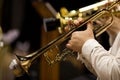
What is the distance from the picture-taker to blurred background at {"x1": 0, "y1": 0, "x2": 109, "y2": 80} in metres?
2.68

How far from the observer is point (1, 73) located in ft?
7.38

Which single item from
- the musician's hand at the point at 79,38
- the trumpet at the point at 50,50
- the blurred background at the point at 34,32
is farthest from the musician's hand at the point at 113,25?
the blurred background at the point at 34,32

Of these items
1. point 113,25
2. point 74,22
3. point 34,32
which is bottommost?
point 34,32

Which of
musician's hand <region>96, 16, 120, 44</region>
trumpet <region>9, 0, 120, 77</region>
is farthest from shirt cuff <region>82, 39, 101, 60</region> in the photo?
musician's hand <region>96, 16, 120, 44</region>

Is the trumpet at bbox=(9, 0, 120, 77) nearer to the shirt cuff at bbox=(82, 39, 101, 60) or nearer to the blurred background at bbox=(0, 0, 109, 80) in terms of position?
the shirt cuff at bbox=(82, 39, 101, 60)

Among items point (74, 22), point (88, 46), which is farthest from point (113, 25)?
point (88, 46)

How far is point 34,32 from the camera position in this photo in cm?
299

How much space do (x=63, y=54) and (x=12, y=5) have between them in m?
1.84

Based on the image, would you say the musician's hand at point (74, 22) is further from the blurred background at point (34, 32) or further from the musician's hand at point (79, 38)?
the blurred background at point (34, 32)

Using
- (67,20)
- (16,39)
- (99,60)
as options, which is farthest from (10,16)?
(99,60)

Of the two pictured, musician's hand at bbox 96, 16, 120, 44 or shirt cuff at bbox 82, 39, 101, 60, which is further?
musician's hand at bbox 96, 16, 120, 44

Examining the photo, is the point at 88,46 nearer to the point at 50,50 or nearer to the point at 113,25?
the point at 50,50

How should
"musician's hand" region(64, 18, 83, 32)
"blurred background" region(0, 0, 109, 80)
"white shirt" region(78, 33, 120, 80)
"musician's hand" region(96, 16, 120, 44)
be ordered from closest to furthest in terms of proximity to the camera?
"white shirt" region(78, 33, 120, 80)
"musician's hand" region(64, 18, 83, 32)
"musician's hand" region(96, 16, 120, 44)
"blurred background" region(0, 0, 109, 80)

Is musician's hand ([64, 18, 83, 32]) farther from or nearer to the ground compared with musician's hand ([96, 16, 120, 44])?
farther from the ground
